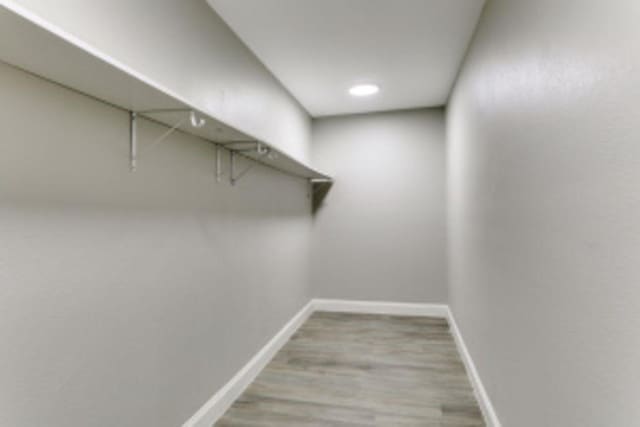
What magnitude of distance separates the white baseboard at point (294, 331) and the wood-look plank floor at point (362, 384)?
2.4 inches

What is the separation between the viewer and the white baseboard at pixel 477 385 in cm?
179

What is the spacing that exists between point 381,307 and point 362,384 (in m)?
1.62

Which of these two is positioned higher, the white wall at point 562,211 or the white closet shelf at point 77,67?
the white closet shelf at point 77,67

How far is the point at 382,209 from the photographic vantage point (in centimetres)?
394

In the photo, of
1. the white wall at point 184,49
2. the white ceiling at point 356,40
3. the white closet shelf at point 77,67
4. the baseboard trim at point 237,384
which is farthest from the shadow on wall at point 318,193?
the white closet shelf at point 77,67

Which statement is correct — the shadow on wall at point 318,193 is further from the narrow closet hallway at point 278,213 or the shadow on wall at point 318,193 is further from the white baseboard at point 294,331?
the white baseboard at point 294,331

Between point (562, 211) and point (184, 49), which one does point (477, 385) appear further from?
point (184, 49)

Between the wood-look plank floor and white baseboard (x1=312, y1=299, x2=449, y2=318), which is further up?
white baseboard (x1=312, y1=299, x2=449, y2=318)

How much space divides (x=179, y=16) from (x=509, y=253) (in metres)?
1.86

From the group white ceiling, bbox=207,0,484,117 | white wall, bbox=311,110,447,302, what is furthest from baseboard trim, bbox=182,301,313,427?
white ceiling, bbox=207,0,484,117

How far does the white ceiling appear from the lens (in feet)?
6.35

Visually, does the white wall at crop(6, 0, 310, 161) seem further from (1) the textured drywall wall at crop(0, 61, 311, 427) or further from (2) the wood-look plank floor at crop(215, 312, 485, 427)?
(2) the wood-look plank floor at crop(215, 312, 485, 427)

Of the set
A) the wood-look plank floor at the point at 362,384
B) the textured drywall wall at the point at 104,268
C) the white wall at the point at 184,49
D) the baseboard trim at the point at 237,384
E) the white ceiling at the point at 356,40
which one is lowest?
the wood-look plank floor at the point at 362,384

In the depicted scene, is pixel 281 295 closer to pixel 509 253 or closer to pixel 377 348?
pixel 377 348
